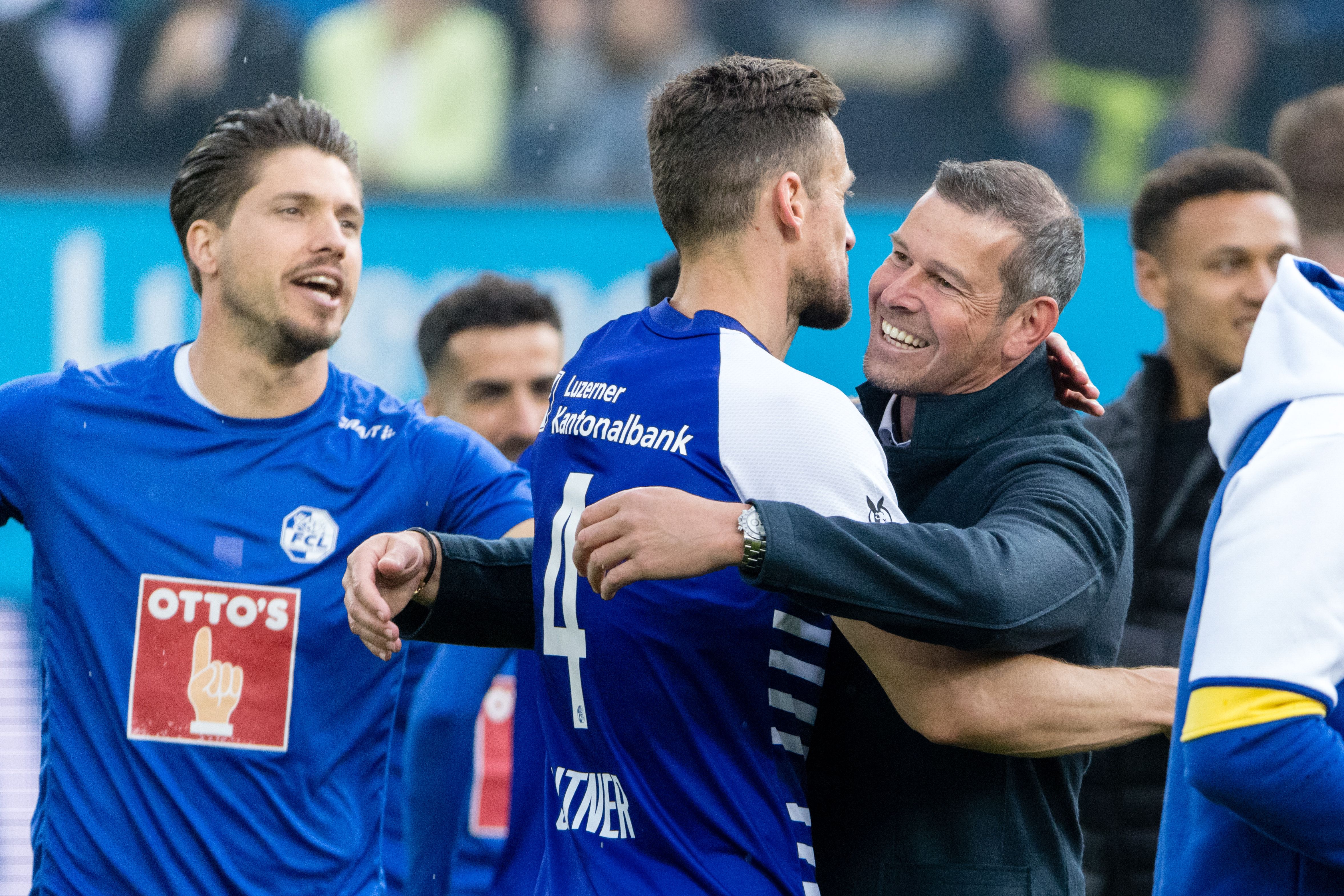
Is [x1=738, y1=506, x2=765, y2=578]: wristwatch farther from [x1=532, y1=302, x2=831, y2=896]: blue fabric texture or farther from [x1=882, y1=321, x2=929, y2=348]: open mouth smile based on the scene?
[x1=882, y1=321, x2=929, y2=348]: open mouth smile

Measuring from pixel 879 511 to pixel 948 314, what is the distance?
23.4 inches

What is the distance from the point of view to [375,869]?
3.24m

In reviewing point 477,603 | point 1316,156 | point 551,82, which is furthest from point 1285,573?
point 551,82

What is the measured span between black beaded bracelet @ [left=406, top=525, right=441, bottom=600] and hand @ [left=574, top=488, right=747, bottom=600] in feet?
2.29

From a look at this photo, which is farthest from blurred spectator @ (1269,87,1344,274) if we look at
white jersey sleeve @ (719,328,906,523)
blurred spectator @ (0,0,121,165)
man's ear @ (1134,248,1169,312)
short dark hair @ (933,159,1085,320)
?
blurred spectator @ (0,0,121,165)

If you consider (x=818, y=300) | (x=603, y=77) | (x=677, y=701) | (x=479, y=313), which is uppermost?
(x=603, y=77)

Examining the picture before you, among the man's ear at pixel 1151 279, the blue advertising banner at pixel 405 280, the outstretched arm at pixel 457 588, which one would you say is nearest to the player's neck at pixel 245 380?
the outstretched arm at pixel 457 588

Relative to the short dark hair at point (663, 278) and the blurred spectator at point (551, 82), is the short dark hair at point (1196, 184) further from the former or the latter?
the blurred spectator at point (551, 82)

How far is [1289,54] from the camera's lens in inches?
435

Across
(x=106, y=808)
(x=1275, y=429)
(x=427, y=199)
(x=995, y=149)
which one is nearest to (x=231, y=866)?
(x=106, y=808)

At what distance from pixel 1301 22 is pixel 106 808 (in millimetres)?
10366

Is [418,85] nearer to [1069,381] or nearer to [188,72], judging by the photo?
[188,72]

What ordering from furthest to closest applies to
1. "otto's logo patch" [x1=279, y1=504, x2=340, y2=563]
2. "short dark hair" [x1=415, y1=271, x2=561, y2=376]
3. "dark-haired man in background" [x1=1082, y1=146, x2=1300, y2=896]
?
"short dark hair" [x1=415, y1=271, x2=561, y2=376]
"dark-haired man in background" [x1=1082, y1=146, x2=1300, y2=896]
"otto's logo patch" [x1=279, y1=504, x2=340, y2=563]

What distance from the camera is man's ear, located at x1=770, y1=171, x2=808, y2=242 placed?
92.7 inches
